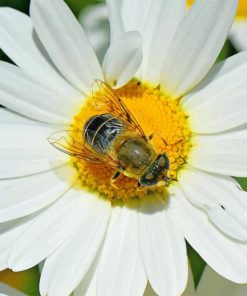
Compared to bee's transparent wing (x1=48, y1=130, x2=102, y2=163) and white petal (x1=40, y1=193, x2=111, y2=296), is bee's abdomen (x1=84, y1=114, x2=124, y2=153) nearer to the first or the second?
bee's transparent wing (x1=48, y1=130, x2=102, y2=163)

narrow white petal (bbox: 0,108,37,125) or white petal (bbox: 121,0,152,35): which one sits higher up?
white petal (bbox: 121,0,152,35)

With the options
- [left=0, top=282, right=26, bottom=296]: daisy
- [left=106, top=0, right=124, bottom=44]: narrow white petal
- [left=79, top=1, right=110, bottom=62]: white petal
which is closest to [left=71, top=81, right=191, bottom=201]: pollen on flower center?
[left=106, top=0, right=124, bottom=44]: narrow white petal

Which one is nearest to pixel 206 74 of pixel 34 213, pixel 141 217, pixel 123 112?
pixel 123 112

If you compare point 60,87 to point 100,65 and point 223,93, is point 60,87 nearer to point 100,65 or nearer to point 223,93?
point 100,65

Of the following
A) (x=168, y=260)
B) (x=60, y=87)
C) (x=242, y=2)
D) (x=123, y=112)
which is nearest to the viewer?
(x=168, y=260)

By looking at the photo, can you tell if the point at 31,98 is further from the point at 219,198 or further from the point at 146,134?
the point at 219,198

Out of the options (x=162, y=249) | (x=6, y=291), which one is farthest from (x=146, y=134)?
(x=6, y=291)

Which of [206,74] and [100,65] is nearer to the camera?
[206,74]
